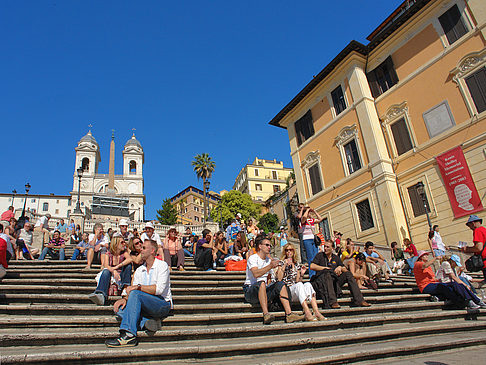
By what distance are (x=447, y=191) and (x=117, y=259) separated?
47.2 feet

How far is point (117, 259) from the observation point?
7.14 metres

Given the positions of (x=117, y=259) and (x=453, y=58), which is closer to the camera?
(x=117, y=259)

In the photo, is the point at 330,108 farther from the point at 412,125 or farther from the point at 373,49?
the point at 412,125

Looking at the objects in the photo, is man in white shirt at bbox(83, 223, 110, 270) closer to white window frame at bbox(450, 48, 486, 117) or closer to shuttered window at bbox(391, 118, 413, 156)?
shuttered window at bbox(391, 118, 413, 156)

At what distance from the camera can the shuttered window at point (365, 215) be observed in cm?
1709

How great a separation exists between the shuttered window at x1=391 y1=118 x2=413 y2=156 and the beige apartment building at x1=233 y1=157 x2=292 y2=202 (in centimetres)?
4627

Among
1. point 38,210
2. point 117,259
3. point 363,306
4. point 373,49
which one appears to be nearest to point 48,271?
point 117,259

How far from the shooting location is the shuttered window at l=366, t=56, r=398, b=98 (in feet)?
57.9

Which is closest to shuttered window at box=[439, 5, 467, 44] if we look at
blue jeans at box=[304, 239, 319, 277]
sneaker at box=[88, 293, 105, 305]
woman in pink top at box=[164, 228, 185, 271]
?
blue jeans at box=[304, 239, 319, 277]

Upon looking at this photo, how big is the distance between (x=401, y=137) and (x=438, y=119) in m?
2.16

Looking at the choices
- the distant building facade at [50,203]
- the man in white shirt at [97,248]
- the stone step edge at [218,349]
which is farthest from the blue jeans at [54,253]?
the distant building facade at [50,203]

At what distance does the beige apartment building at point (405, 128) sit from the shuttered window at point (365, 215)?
59 millimetres

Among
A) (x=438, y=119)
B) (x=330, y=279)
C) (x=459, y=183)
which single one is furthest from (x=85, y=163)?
(x=330, y=279)

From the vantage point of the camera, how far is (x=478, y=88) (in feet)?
43.7
